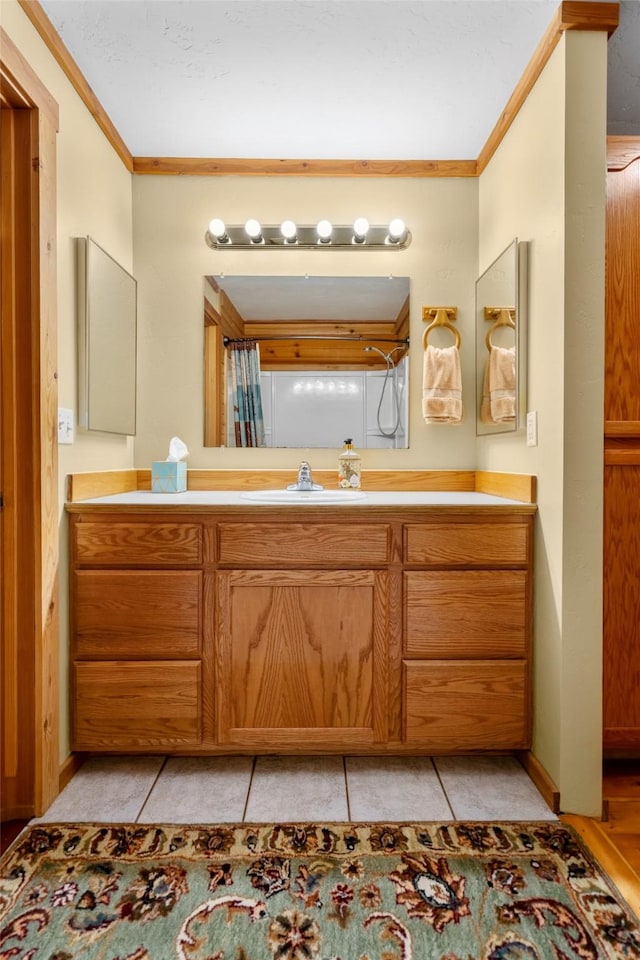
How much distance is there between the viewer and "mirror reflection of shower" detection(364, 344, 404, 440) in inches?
98.8

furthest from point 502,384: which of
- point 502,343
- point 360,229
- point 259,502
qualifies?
point 259,502

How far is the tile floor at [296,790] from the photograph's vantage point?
1689mm

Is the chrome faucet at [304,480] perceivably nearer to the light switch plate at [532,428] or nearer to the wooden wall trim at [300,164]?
the light switch plate at [532,428]

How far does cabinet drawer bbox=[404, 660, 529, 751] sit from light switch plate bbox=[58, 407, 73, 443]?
1.34 metres

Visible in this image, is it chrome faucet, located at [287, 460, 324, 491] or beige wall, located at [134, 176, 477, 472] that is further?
beige wall, located at [134, 176, 477, 472]

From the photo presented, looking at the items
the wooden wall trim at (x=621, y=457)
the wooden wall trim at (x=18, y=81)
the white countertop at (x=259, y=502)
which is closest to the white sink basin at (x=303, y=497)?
the white countertop at (x=259, y=502)

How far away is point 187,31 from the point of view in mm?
1794

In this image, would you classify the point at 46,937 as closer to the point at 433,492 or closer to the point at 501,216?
the point at 433,492

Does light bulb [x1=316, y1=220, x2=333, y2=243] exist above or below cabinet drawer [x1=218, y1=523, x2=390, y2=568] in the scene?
above

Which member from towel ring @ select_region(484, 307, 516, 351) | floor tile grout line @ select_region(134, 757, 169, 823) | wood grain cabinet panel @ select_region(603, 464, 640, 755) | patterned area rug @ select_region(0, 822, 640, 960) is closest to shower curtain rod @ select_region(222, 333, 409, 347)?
towel ring @ select_region(484, 307, 516, 351)

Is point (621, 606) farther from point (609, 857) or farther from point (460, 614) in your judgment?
point (609, 857)

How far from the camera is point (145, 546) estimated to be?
6.32 feet

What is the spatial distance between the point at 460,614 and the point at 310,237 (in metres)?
1.67

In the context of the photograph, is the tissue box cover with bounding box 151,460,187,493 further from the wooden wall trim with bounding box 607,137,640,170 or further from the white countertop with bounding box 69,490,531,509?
the wooden wall trim with bounding box 607,137,640,170
